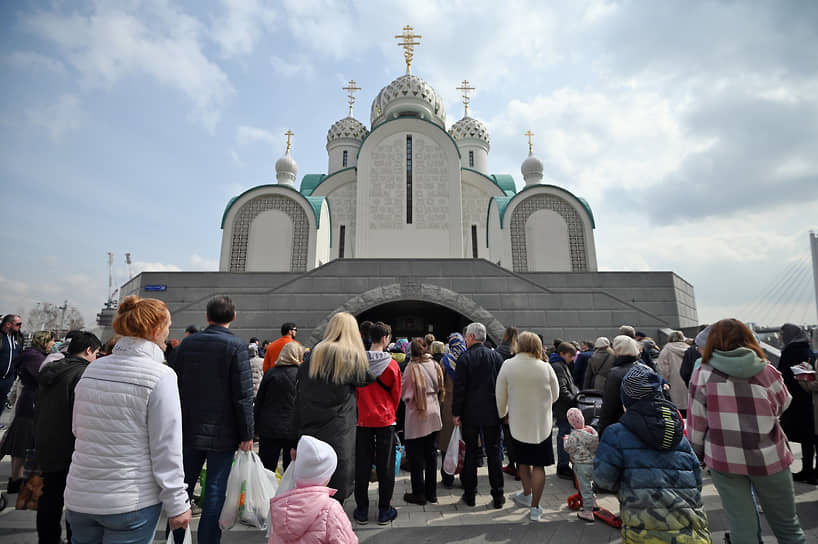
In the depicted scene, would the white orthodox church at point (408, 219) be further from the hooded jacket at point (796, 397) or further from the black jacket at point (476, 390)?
the black jacket at point (476, 390)

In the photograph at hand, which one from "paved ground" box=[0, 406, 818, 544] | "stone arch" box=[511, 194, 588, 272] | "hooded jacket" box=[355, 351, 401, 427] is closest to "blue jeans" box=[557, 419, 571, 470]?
"paved ground" box=[0, 406, 818, 544]

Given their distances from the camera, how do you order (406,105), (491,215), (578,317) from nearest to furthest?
(578,317), (491,215), (406,105)

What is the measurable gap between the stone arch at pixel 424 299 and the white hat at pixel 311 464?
31.5 ft

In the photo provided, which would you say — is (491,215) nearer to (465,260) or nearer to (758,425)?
(465,260)

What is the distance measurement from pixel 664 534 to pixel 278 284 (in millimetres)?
11256

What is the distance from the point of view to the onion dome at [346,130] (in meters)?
26.2

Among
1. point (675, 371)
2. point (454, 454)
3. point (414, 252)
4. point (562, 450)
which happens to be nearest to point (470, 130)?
point (414, 252)

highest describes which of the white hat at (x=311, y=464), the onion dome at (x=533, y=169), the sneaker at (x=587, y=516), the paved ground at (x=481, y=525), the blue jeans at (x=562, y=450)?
the onion dome at (x=533, y=169)

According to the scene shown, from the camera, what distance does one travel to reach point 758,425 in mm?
2479

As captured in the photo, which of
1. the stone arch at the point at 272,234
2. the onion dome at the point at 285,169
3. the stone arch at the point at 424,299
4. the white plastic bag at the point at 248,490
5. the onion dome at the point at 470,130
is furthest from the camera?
the onion dome at the point at 470,130

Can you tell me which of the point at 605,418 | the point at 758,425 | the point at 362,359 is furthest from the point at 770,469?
the point at 362,359

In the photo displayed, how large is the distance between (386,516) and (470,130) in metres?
25.4

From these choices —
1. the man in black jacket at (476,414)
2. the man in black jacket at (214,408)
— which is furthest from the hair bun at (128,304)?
the man in black jacket at (476,414)

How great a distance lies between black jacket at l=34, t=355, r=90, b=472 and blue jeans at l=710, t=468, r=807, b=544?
4234 millimetres
